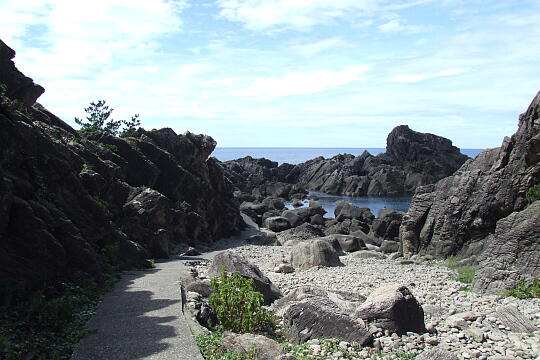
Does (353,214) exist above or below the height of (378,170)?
below

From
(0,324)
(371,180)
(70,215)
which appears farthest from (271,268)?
(371,180)

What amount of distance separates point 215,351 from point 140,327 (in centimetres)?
261

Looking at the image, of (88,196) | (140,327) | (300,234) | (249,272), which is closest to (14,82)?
(88,196)

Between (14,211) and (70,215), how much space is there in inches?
194

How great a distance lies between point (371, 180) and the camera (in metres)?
117

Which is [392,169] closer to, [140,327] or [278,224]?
[278,224]

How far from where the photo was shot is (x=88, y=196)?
2145 centimetres

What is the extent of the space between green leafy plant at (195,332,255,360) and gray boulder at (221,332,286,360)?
141 millimetres

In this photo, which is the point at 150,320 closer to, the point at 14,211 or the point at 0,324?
the point at 0,324

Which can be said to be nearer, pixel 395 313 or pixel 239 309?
pixel 239 309

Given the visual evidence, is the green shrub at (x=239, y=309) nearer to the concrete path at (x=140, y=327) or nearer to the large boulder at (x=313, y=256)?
the concrete path at (x=140, y=327)

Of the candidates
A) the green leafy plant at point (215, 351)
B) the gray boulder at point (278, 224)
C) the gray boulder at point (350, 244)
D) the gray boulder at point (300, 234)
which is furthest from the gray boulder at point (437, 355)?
the gray boulder at point (278, 224)

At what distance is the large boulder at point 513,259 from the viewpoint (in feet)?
69.7

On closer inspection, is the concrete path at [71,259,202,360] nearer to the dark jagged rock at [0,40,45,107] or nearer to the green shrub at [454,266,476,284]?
the dark jagged rock at [0,40,45,107]
